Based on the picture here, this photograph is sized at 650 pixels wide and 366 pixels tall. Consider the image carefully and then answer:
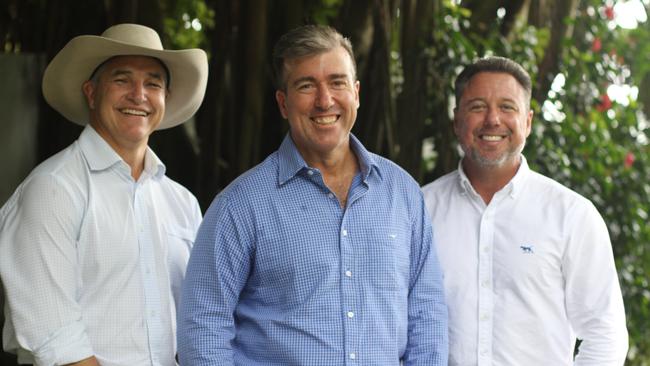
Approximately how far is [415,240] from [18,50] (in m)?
3.05

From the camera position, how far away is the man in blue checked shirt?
7.98 ft

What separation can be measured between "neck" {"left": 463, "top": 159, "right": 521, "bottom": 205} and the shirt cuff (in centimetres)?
113

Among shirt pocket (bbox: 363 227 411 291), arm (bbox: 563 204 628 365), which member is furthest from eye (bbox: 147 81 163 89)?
arm (bbox: 563 204 628 365)

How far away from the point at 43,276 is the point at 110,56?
63 cm

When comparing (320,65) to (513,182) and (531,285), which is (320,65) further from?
(531,285)

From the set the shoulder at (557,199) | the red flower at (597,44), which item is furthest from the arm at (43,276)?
the red flower at (597,44)

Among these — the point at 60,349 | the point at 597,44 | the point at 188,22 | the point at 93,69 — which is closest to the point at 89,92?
the point at 93,69

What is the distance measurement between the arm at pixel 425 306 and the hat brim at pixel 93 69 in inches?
30.2

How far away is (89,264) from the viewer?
253cm

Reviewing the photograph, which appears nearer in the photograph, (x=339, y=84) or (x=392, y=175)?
(x=339, y=84)

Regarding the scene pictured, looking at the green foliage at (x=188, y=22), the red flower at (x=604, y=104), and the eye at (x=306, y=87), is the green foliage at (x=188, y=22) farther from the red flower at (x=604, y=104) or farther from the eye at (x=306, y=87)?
the eye at (x=306, y=87)

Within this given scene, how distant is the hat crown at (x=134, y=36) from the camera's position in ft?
8.87

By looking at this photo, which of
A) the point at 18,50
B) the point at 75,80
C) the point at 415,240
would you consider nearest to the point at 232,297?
the point at 415,240

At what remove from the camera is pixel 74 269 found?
2475mm
